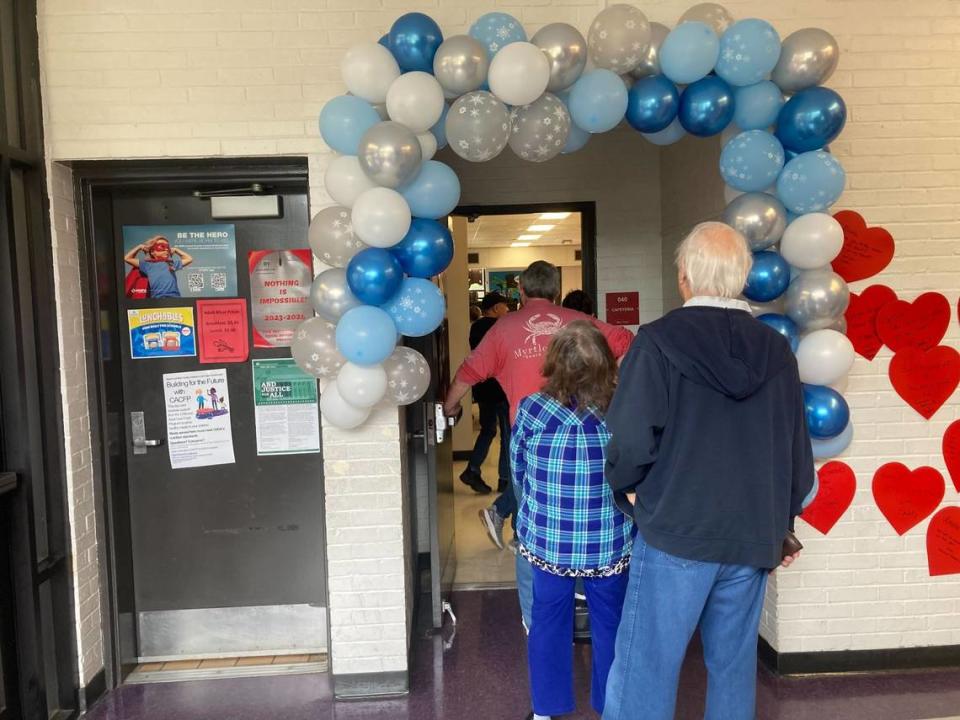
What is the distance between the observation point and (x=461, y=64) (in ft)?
7.25

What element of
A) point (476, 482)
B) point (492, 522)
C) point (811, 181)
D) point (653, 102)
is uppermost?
point (653, 102)

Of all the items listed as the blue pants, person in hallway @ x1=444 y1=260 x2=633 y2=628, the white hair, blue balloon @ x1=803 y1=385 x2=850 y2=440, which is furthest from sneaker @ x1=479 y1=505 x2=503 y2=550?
the white hair

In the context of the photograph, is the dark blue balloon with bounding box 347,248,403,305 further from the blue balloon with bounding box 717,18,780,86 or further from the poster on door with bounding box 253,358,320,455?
the blue balloon with bounding box 717,18,780,86

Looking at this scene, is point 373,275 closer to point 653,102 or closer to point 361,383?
point 361,383

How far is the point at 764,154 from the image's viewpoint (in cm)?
234

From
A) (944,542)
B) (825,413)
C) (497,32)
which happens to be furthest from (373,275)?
(944,542)

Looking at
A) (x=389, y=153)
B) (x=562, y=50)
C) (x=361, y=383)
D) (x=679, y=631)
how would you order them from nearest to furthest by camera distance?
(x=679, y=631) → (x=389, y=153) → (x=562, y=50) → (x=361, y=383)

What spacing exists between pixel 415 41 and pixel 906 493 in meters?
2.54

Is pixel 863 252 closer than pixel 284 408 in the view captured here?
Yes

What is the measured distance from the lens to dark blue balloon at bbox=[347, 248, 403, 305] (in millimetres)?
2230

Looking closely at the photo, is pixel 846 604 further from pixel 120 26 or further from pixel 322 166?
pixel 120 26

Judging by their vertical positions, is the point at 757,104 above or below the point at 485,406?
above

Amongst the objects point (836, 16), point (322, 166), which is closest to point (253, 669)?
point (322, 166)

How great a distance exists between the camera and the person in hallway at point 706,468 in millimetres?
1763
